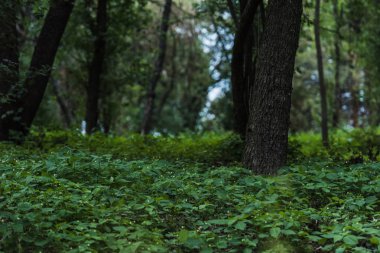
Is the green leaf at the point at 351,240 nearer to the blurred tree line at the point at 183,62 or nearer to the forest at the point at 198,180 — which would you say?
the forest at the point at 198,180

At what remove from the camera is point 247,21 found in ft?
29.4

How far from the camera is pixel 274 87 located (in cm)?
747

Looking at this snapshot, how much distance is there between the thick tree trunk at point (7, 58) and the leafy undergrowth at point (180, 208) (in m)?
2.52

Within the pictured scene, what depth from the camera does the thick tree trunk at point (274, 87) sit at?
7.36 m

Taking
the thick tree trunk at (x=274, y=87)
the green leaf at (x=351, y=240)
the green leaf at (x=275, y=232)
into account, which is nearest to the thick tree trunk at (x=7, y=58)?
the thick tree trunk at (x=274, y=87)

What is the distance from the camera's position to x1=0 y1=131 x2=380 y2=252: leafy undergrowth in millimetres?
4531

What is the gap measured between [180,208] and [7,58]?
6.30m

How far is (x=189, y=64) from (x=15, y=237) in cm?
2815

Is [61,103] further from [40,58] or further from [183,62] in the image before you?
[183,62]

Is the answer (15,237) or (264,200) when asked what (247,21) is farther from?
(15,237)

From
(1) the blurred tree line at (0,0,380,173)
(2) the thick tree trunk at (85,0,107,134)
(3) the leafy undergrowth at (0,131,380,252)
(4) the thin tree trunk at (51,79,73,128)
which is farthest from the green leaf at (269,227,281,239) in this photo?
(4) the thin tree trunk at (51,79,73,128)

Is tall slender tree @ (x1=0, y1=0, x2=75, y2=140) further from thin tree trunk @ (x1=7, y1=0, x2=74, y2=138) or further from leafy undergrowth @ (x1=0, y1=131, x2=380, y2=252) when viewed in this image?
leafy undergrowth @ (x1=0, y1=131, x2=380, y2=252)

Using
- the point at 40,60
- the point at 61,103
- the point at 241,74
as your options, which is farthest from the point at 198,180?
the point at 61,103

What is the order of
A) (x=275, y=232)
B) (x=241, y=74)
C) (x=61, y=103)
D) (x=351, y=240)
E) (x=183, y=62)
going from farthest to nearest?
1. (x=183, y=62)
2. (x=61, y=103)
3. (x=241, y=74)
4. (x=275, y=232)
5. (x=351, y=240)
